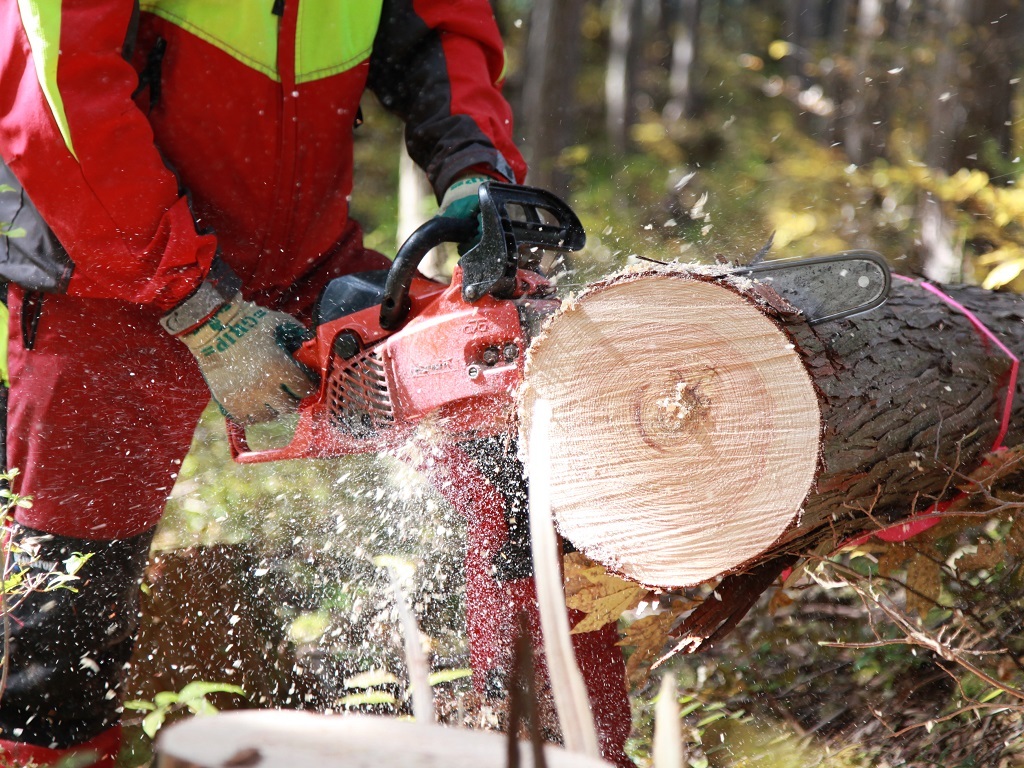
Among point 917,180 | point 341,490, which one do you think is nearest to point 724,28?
point 917,180

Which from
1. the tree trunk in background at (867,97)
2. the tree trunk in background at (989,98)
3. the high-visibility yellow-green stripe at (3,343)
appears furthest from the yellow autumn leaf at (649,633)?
the tree trunk in background at (867,97)

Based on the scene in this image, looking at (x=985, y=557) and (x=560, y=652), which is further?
(x=985, y=557)

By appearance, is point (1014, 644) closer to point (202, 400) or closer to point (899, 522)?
point (899, 522)

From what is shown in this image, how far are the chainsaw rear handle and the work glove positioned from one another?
36cm

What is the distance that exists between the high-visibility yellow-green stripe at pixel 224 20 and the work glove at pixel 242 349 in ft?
2.01

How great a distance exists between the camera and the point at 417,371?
78.2 inches

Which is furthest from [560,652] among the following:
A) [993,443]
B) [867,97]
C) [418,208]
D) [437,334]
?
[867,97]

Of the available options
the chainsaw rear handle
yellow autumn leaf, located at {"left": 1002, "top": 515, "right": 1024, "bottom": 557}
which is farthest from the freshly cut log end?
yellow autumn leaf, located at {"left": 1002, "top": 515, "right": 1024, "bottom": 557}

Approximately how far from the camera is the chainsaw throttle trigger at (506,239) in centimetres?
183

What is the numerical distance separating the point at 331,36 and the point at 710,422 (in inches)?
57.5

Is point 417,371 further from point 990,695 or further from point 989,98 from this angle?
point 989,98

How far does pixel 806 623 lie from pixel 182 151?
229cm

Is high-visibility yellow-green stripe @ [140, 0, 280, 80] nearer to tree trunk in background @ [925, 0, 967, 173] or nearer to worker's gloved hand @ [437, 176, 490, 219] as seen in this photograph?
worker's gloved hand @ [437, 176, 490, 219]

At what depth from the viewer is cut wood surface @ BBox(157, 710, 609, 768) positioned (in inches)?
38.5
